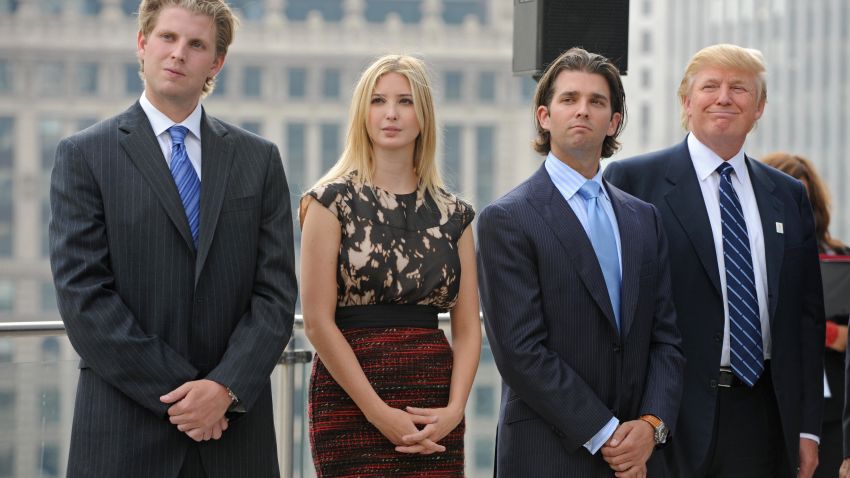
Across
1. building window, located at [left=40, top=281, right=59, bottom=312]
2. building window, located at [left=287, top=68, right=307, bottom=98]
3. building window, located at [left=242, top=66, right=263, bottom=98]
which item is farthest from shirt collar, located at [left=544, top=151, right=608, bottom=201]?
building window, located at [left=287, top=68, right=307, bottom=98]

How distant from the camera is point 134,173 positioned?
2352mm

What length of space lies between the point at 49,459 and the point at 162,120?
1604 millimetres

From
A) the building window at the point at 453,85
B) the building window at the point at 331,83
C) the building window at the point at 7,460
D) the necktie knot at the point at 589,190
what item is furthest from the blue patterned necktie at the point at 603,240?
the building window at the point at 453,85

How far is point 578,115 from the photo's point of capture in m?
2.60

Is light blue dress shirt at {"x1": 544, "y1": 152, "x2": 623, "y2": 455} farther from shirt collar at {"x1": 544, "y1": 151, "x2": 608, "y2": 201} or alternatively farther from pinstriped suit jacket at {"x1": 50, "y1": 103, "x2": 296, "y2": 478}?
pinstriped suit jacket at {"x1": 50, "y1": 103, "x2": 296, "y2": 478}

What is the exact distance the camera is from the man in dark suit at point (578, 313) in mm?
2451

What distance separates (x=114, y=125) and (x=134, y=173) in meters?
0.12

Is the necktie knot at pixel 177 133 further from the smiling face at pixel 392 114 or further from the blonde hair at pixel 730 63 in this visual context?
the blonde hair at pixel 730 63

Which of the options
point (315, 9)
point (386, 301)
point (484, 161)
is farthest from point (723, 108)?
point (315, 9)

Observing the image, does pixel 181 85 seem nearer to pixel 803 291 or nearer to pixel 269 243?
pixel 269 243

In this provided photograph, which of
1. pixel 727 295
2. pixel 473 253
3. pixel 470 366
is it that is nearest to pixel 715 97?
pixel 727 295

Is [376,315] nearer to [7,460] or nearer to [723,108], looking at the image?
[723,108]

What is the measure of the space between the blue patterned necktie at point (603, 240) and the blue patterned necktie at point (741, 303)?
393 millimetres

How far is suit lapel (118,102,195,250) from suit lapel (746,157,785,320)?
55.6 inches
